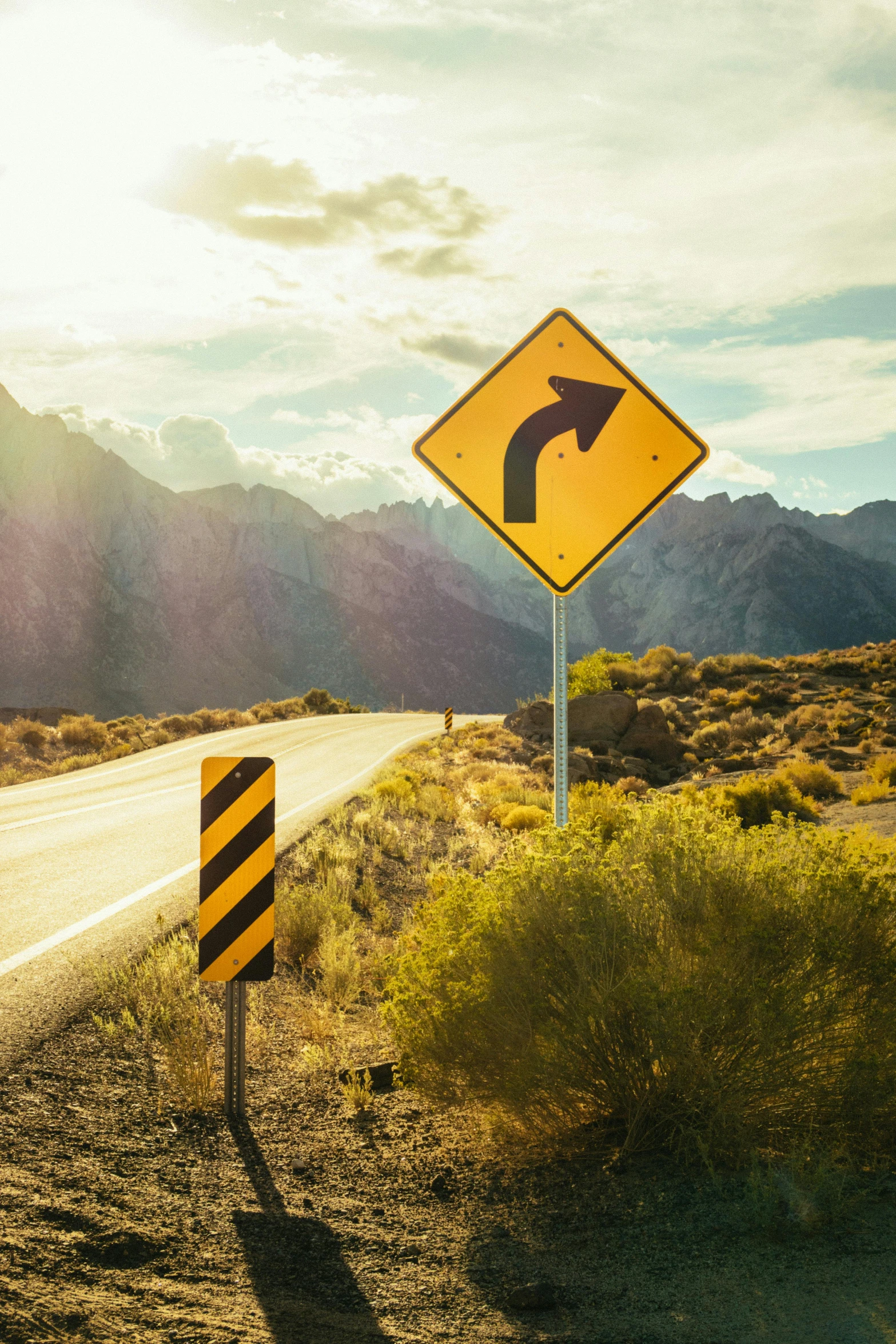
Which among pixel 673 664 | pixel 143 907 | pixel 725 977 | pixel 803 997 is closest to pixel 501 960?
pixel 725 977

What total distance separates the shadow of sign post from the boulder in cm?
2338

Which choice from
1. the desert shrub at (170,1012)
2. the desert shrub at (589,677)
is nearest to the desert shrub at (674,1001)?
the desert shrub at (170,1012)

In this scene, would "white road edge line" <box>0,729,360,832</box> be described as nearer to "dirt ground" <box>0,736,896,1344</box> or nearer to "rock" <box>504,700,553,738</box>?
"dirt ground" <box>0,736,896,1344</box>

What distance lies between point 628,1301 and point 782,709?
3168 cm

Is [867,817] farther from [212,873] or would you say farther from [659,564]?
[659,564]

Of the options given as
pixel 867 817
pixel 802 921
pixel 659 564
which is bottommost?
pixel 867 817

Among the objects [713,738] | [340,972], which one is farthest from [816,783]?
[340,972]

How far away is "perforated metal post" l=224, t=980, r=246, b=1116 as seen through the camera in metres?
4.09

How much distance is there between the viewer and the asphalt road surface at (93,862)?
18.2 feet

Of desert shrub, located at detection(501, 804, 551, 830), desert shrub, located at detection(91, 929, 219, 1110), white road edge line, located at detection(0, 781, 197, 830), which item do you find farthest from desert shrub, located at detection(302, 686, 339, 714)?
desert shrub, located at detection(91, 929, 219, 1110)

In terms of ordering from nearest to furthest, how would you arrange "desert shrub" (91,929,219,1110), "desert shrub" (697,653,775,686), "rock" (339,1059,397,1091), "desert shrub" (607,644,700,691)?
1. "desert shrub" (91,929,219,1110)
2. "rock" (339,1059,397,1091)
3. "desert shrub" (607,644,700,691)
4. "desert shrub" (697,653,775,686)

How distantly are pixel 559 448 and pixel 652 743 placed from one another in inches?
924

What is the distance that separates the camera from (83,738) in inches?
1199

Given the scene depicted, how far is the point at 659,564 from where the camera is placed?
166m
